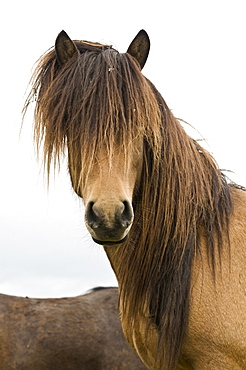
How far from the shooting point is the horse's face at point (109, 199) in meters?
3.01

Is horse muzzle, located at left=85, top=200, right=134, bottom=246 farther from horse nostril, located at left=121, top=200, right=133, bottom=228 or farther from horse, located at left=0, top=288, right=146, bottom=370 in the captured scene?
horse, located at left=0, top=288, right=146, bottom=370

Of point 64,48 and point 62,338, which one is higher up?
point 64,48

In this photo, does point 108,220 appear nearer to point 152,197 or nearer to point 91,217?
point 91,217

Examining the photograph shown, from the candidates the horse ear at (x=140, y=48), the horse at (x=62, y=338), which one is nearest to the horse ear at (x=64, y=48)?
the horse ear at (x=140, y=48)

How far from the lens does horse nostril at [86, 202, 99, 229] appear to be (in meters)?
3.04

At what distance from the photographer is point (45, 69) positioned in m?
3.87

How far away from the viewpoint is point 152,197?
3611mm

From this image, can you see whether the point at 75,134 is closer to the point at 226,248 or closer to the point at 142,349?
the point at 226,248

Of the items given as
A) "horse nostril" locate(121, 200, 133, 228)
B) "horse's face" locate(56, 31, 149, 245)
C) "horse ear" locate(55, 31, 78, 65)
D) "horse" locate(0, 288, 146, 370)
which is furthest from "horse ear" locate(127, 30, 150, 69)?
"horse" locate(0, 288, 146, 370)

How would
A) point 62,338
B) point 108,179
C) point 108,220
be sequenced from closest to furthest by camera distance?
point 108,220 < point 108,179 < point 62,338

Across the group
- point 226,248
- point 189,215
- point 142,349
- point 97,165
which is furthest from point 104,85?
point 142,349

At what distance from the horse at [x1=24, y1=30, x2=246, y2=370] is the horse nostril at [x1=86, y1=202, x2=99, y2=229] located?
6cm

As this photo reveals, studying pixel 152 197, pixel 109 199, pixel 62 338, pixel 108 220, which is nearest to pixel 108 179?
pixel 109 199

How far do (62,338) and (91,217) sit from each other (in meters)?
5.00
